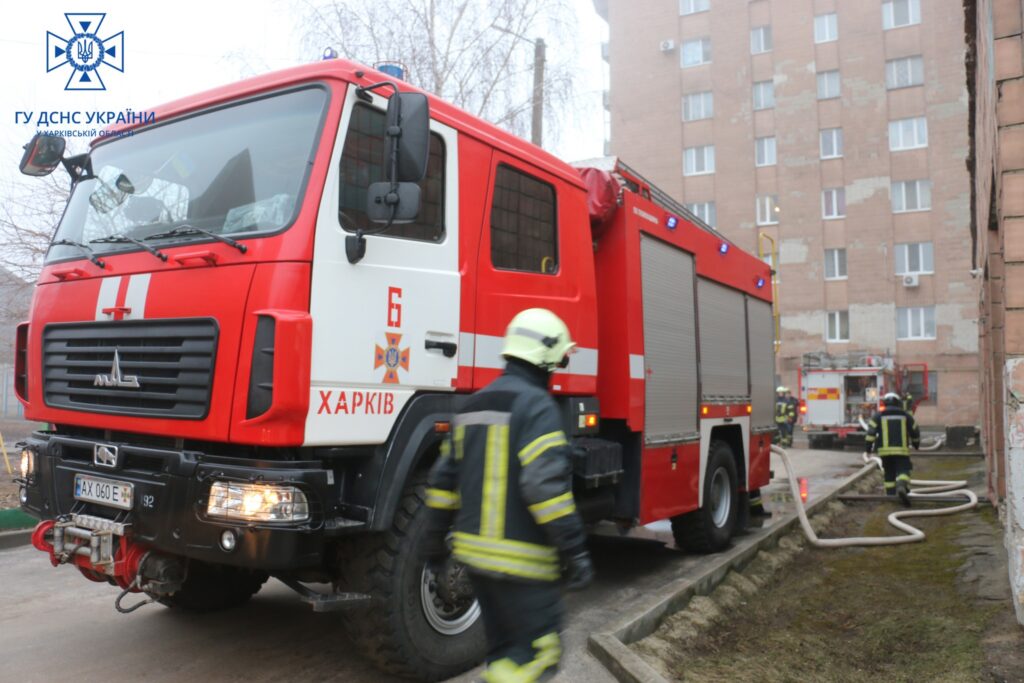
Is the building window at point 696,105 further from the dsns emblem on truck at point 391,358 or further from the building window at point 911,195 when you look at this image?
the dsns emblem on truck at point 391,358

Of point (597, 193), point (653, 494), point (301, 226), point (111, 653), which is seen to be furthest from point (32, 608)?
point (597, 193)

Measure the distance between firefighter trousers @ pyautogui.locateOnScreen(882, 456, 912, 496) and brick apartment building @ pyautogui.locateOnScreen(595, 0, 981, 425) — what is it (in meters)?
20.5

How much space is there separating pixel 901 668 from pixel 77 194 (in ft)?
→ 16.8

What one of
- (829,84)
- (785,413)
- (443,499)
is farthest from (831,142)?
(443,499)

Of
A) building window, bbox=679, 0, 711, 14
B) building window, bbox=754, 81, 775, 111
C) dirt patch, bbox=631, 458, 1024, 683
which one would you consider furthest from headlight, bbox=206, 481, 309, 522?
building window, bbox=679, 0, 711, 14

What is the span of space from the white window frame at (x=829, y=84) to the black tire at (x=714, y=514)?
29934 mm

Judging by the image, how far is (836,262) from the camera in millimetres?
32469

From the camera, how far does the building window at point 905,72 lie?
31750mm

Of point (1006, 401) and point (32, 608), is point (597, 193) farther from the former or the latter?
point (32, 608)

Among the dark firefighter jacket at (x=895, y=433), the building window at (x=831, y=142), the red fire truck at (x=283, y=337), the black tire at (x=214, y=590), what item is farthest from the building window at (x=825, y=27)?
the black tire at (x=214, y=590)

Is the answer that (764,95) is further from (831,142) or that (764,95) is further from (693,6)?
(693,6)

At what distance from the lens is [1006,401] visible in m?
4.83

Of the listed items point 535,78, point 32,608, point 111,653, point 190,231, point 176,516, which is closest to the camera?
point 176,516

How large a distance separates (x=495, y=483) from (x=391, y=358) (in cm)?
118
